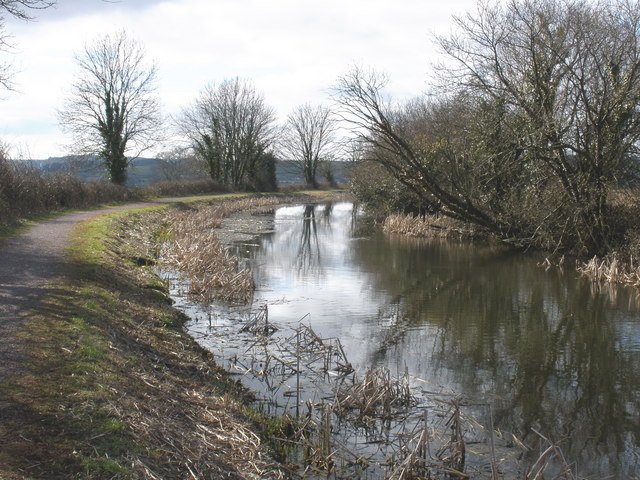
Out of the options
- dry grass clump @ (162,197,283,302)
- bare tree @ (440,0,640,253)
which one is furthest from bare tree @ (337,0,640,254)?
dry grass clump @ (162,197,283,302)

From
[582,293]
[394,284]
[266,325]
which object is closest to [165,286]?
[266,325]

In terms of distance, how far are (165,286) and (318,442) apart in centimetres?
764

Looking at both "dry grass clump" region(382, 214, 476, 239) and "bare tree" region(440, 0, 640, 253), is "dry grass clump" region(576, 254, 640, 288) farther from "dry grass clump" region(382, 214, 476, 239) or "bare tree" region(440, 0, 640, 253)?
"dry grass clump" region(382, 214, 476, 239)

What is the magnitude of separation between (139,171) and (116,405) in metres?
65.1

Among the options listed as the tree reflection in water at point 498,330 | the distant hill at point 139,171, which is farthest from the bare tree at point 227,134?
the tree reflection in water at point 498,330

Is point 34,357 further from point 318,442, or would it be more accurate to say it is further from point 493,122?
point 493,122

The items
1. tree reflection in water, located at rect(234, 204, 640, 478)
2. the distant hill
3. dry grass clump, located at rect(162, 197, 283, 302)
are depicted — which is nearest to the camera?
tree reflection in water, located at rect(234, 204, 640, 478)

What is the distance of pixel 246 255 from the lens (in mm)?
18641

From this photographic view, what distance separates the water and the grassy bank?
3.65 feet

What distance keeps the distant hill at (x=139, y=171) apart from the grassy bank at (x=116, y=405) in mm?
17092

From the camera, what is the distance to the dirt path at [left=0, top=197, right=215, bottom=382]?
560 centimetres

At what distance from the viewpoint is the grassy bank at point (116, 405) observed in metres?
3.98

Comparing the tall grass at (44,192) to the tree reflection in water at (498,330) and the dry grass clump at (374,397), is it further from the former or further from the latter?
the dry grass clump at (374,397)

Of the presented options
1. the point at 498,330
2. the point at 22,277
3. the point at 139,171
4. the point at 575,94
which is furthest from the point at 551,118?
the point at 139,171
